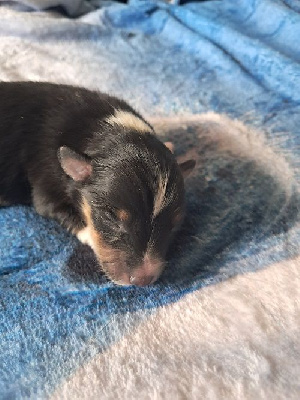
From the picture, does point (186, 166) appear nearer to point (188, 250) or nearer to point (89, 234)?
point (188, 250)

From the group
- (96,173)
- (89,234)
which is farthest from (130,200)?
(89,234)

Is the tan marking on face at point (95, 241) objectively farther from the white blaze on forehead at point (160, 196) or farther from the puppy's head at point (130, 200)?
→ the white blaze on forehead at point (160, 196)

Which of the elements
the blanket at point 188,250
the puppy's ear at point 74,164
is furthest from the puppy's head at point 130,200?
the blanket at point 188,250

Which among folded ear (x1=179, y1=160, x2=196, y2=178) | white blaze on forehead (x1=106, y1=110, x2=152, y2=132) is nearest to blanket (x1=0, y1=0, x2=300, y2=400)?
folded ear (x1=179, y1=160, x2=196, y2=178)

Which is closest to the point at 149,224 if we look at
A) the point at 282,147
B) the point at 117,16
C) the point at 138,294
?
the point at 138,294

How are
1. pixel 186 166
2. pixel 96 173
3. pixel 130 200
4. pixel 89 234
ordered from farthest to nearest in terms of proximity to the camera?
pixel 186 166 → pixel 89 234 → pixel 96 173 → pixel 130 200

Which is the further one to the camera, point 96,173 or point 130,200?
point 96,173

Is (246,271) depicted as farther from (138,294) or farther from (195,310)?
(138,294)
